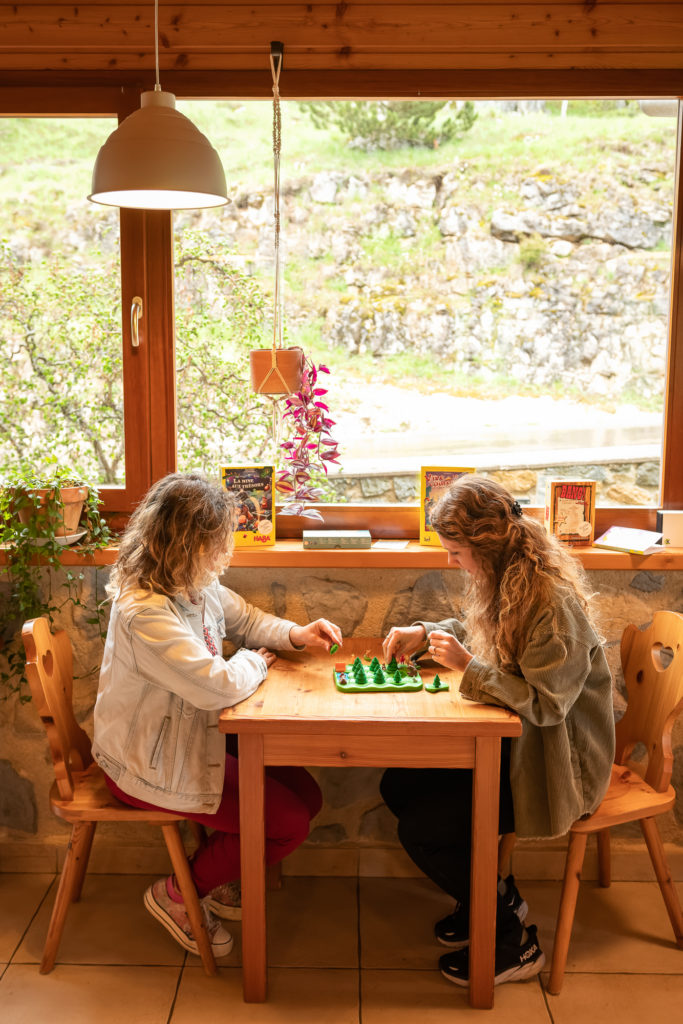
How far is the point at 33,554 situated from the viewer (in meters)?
2.70

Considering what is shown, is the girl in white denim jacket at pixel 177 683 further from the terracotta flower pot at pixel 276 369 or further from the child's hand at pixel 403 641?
the terracotta flower pot at pixel 276 369

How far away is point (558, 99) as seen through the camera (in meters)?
2.80

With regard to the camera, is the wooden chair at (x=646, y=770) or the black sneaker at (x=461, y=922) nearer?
the wooden chair at (x=646, y=770)

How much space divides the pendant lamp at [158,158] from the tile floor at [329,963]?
1.95 metres

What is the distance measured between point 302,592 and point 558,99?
5.59 ft

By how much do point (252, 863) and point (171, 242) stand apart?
1.83 metres

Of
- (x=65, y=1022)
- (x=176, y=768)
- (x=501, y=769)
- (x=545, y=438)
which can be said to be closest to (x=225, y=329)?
(x=545, y=438)

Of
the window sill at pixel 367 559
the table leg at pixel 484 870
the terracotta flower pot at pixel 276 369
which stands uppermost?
the terracotta flower pot at pixel 276 369

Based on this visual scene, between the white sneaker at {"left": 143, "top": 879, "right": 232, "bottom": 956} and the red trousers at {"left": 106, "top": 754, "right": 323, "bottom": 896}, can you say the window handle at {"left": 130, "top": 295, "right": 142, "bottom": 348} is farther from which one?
the white sneaker at {"left": 143, "top": 879, "right": 232, "bottom": 956}

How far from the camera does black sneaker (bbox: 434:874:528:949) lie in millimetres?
2479

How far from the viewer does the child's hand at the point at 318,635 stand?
8.33 ft

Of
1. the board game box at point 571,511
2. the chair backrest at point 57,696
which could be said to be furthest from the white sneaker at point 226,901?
the board game box at point 571,511

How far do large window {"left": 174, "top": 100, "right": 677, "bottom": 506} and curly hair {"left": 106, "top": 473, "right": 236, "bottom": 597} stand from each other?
654mm
